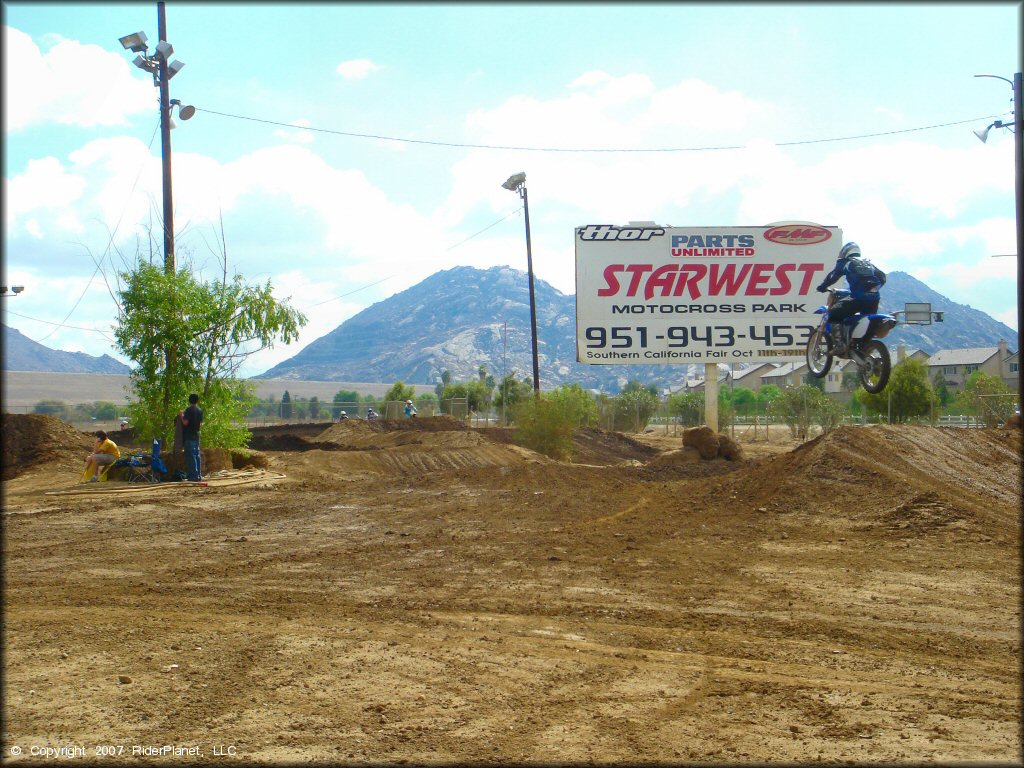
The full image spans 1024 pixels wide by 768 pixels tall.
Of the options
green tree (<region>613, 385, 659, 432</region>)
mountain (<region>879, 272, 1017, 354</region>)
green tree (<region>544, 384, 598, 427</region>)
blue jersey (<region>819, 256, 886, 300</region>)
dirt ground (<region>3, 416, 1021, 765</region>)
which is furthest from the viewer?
green tree (<region>613, 385, 659, 432</region>)

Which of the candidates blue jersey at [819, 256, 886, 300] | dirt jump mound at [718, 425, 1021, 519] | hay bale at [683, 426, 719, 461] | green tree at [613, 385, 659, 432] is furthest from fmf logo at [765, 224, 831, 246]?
blue jersey at [819, 256, 886, 300]

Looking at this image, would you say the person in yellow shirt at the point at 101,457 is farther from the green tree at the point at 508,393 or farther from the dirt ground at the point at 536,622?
the green tree at the point at 508,393

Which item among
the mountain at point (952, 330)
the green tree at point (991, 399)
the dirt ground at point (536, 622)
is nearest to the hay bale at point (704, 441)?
the mountain at point (952, 330)

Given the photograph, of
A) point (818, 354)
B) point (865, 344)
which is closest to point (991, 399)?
point (818, 354)

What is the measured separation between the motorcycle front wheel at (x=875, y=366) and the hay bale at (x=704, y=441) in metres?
20.7

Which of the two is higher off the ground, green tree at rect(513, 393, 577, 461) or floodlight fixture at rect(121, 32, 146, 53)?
floodlight fixture at rect(121, 32, 146, 53)

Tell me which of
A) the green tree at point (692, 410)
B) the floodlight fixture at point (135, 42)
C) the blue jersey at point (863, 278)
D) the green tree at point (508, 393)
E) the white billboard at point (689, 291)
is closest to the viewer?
the blue jersey at point (863, 278)

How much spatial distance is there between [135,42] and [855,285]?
772 inches

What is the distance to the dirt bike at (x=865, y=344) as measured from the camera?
8.53 meters

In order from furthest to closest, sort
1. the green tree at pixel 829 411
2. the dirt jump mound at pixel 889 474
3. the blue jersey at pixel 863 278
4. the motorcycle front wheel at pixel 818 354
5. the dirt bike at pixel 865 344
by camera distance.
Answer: the green tree at pixel 829 411
the dirt jump mound at pixel 889 474
the motorcycle front wheel at pixel 818 354
the dirt bike at pixel 865 344
the blue jersey at pixel 863 278

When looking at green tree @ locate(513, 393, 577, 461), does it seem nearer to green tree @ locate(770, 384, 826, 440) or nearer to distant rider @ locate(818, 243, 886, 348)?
green tree @ locate(770, 384, 826, 440)

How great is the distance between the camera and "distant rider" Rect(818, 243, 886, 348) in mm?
8383

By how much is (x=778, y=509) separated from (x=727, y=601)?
21.3 feet

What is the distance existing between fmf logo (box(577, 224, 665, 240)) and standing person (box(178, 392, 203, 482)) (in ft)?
51.8
